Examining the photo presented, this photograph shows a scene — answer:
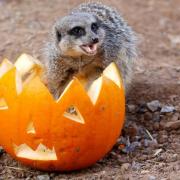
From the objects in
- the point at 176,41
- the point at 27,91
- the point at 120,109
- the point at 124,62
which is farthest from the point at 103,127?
the point at 176,41

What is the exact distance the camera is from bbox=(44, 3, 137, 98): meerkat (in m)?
3.79

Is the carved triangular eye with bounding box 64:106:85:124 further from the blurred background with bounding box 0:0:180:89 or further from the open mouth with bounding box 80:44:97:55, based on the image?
the blurred background with bounding box 0:0:180:89

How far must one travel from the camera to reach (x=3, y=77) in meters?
3.39

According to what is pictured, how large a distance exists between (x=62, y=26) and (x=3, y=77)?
71 cm

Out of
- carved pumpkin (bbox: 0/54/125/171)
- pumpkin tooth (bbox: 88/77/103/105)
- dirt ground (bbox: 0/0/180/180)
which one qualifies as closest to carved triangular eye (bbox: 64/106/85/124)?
carved pumpkin (bbox: 0/54/125/171)

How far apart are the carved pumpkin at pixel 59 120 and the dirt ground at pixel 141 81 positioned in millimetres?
156

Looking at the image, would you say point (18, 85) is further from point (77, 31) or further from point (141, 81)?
point (141, 81)

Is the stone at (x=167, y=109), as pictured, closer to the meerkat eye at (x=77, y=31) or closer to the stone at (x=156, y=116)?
the stone at (x=156, y=116)

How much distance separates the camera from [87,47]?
3727mm

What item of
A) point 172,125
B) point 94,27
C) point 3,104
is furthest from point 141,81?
point 3,104

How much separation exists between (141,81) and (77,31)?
1.18 m

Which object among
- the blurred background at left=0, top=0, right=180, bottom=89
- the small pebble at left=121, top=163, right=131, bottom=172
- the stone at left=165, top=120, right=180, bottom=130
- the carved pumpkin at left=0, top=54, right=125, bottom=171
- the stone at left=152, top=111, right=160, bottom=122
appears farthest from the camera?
the blurred background at left=0, top=0, right=180, bottom=89

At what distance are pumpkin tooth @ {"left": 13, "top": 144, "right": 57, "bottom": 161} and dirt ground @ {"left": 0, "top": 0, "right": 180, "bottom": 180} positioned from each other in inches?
6.5

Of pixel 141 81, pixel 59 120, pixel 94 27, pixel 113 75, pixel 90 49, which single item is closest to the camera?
pixel 59 120
